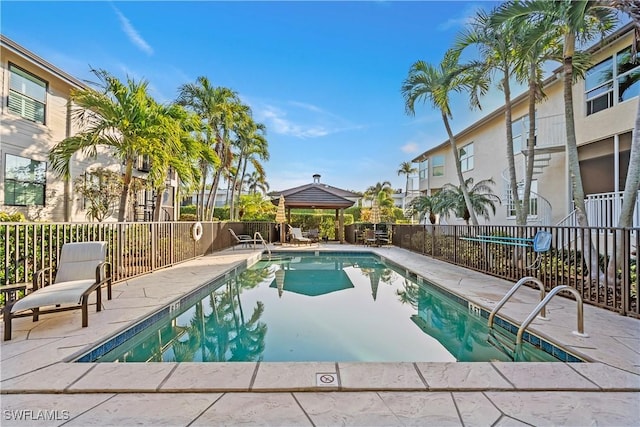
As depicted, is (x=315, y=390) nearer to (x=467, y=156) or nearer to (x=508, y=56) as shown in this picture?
(x=508, y=56)

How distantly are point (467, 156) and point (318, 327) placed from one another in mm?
16395

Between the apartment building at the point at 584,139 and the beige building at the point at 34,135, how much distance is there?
51.0 feet

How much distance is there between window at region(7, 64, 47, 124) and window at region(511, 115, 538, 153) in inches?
650

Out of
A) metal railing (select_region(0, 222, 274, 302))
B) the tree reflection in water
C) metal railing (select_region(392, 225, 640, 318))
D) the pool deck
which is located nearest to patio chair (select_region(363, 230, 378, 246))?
metal railing (select_region(392, 225, 640, 318))

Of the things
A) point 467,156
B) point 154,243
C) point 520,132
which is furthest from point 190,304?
point 467,156

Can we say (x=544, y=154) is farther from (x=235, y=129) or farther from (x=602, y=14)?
(x=235, y=129)

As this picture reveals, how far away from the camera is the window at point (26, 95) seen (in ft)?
30.4

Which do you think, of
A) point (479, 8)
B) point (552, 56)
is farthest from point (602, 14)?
point (479, 8)

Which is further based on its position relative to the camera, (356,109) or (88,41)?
(356,109)

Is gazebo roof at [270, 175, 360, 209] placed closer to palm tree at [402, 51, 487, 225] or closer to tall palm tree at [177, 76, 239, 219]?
tall palm tree at [177, 76, 239, 219]

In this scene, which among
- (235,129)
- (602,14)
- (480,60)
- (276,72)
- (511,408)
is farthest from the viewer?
(235,129)

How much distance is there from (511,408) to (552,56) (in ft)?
30.9

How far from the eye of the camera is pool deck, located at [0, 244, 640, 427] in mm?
2242

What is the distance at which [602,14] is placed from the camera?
6391 millimetres
